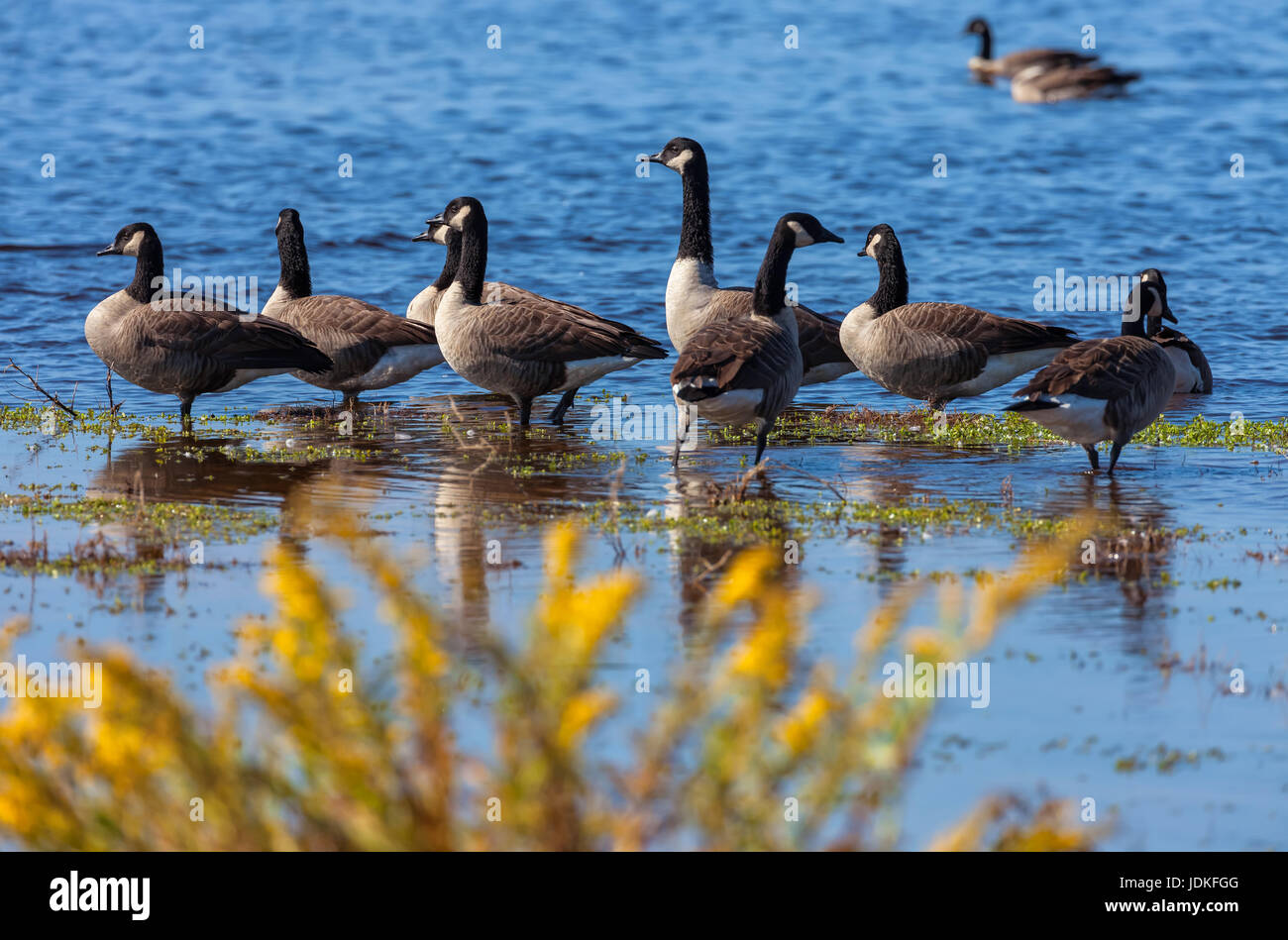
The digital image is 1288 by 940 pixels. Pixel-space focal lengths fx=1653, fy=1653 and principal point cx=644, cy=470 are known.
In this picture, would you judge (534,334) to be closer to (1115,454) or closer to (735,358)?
(735,358)

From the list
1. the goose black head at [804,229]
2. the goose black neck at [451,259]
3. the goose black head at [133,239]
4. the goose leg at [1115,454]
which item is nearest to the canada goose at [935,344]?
the goose black head at [804,229]

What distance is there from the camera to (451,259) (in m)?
17.6

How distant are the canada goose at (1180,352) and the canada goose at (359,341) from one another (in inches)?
298

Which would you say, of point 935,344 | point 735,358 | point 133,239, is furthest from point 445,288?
point 735,358

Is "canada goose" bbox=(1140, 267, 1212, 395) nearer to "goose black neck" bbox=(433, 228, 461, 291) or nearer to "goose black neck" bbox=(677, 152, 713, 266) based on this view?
"goose black neck" bbox=(677, 152, 713, 266)

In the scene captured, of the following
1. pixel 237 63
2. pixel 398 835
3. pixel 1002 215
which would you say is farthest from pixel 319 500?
pixel 237 63

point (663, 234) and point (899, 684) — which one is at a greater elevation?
point (663, 234)

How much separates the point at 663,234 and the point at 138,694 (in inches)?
998

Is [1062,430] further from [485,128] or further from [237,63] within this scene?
[237,63]

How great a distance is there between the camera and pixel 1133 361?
43.7 ft

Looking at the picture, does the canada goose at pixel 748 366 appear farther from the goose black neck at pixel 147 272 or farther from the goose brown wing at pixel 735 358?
the goose black neck at pixel 147 272

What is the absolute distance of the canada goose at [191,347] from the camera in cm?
1530

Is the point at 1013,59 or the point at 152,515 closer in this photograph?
the point at 152,515

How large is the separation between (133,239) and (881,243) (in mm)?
7464
